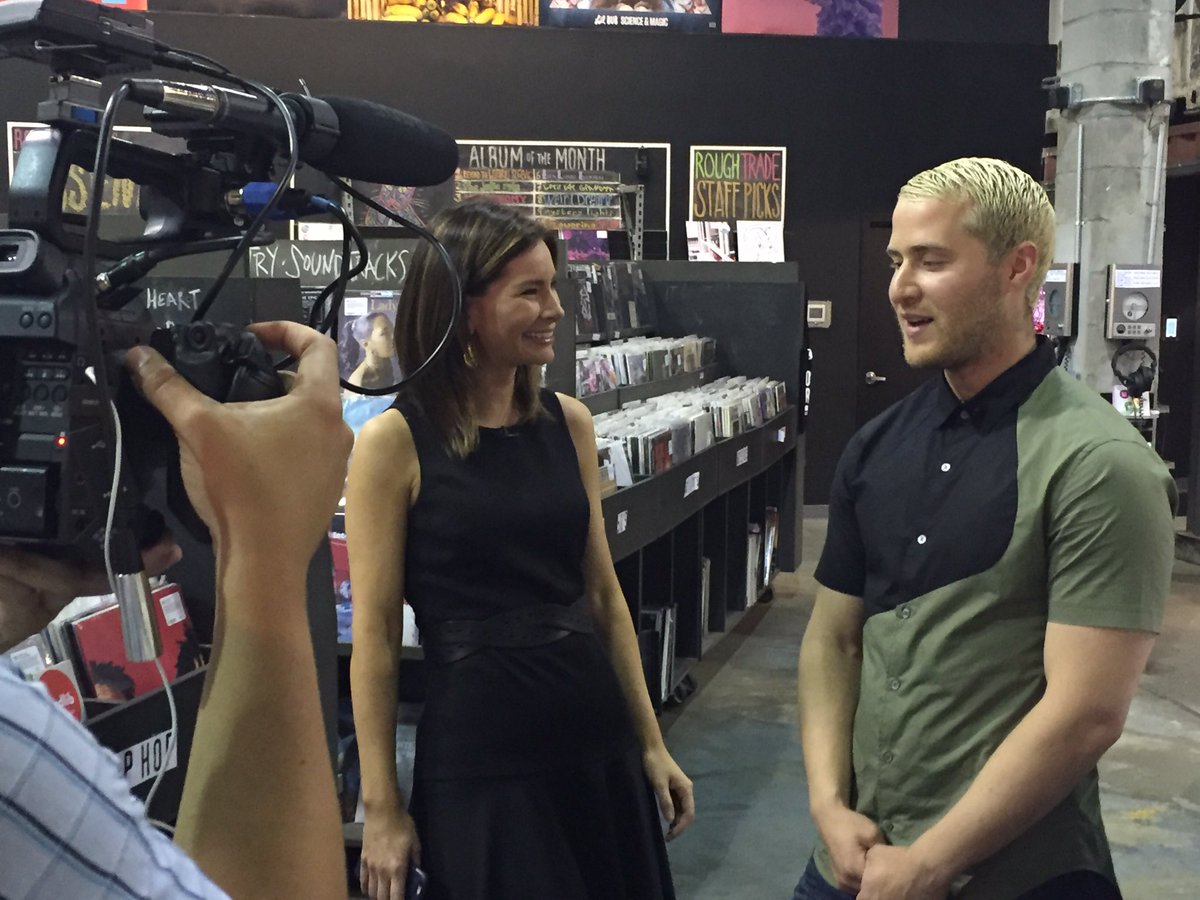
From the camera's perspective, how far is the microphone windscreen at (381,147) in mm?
1112

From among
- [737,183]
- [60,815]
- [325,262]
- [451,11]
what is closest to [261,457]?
[60,815]

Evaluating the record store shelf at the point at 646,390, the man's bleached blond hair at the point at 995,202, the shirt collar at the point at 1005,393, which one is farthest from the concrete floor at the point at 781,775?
the man's bleached blond hair at the point at 995,202

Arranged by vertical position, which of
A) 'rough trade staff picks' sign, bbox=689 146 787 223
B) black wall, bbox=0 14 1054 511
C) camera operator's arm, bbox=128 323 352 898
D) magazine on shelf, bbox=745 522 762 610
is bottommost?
magazine on shelf, bbox=745 522 762 610

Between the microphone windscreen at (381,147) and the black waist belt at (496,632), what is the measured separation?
2.69 ft

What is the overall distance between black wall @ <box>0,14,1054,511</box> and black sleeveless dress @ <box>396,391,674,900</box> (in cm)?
686

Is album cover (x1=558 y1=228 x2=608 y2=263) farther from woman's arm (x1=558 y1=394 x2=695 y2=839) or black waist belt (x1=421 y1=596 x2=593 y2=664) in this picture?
black waist belt (x1=421 y1=596 x2=593 y2=664)

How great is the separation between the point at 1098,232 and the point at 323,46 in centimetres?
508

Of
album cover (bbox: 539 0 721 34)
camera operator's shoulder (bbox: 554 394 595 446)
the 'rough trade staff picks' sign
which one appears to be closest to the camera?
camera operator's shoulder (bbox: 554 394 595 446)

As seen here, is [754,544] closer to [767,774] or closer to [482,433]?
[767,774]

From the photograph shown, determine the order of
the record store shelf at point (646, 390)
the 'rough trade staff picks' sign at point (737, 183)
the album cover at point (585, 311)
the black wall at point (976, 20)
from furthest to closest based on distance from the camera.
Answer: the black wall at point (976, 20) < the 'rough trade staff picks' sign at point (737, 183) < the album cover at point (585, 311) < the record store shelf at point (646, 390)

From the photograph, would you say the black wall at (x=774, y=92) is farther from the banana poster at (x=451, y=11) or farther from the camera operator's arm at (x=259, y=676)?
the camera operator's arm at (x=259, y=676)

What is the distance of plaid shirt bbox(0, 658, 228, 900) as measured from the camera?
1.65 ft

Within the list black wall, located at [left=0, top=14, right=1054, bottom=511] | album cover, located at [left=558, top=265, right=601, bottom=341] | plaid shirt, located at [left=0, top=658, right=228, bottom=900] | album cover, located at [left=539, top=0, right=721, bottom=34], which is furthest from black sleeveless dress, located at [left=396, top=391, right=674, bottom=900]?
album cover, located at [left=539, top=0, right=721, bottom=34]

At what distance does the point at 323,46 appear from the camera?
845 centimetres
